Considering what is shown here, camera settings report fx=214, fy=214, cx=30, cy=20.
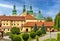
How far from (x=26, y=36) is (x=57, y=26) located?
19.9 meters

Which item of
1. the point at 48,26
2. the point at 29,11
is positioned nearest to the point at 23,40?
the point at 48,26

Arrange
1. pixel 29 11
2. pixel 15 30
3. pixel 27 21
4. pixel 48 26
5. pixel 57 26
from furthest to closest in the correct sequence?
pixel 29 11, pixel 27 21, pixel 48 26, pixel 57 26, pixel 15 30

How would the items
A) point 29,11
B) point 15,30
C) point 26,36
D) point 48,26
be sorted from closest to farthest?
point 26,36 → point 15,30 → point 48,26 → point 29,11

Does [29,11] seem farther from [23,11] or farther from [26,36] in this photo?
[26,36]

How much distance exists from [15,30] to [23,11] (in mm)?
45777

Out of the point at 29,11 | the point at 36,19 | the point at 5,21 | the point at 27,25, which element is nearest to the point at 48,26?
the point at 27,25

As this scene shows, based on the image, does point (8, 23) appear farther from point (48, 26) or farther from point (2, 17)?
point (48, 26)

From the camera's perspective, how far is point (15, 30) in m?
44.0

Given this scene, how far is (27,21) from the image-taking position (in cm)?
7544

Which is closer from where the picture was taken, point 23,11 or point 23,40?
point 23,40

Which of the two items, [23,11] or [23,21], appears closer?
[23,21]

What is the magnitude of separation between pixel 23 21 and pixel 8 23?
17.7 feet

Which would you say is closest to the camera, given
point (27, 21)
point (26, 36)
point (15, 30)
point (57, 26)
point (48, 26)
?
point (26, 36)

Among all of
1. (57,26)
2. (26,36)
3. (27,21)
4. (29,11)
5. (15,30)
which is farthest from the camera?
(29,11)
